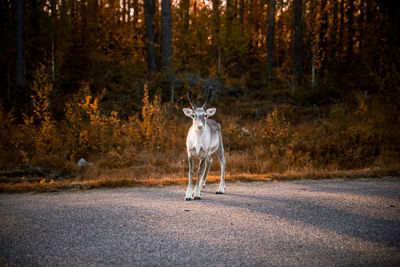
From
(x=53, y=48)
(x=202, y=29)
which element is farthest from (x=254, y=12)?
(x=53, y=48)

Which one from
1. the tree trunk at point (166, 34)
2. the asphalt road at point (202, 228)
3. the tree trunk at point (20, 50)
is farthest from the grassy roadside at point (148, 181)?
the tree trunk at point (20, 50)

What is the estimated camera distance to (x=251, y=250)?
3508 millimetres

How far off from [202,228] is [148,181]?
3.69 meters

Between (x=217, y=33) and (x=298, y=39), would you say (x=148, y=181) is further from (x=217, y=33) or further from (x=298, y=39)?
(x=298, y=39)

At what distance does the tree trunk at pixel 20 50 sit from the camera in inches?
701

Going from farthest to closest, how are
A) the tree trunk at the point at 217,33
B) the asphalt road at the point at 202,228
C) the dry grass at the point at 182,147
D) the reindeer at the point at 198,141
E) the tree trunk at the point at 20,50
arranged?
the tree trunk at the point at 20,50 < the tree trunk at the point at 217,33 < the dry grass at the point at 182,147 < the reindeer at the point at 198,141 < the asphalt road at the point at 202,228

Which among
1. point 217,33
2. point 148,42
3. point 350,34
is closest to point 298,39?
point 350,34

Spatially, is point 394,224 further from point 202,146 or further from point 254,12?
point 254,12

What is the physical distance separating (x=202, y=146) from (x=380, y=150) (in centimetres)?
940

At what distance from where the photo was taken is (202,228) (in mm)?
4250

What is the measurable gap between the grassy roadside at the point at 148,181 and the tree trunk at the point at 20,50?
1306 centimetres

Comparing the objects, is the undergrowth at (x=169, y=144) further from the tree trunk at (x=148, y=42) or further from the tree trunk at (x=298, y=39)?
the tree trunk at (x=148, y=42)

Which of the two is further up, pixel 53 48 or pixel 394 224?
pixel 53 48

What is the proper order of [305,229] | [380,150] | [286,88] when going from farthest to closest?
1. [286,88]
2. [380,150]
3. [305,229]
